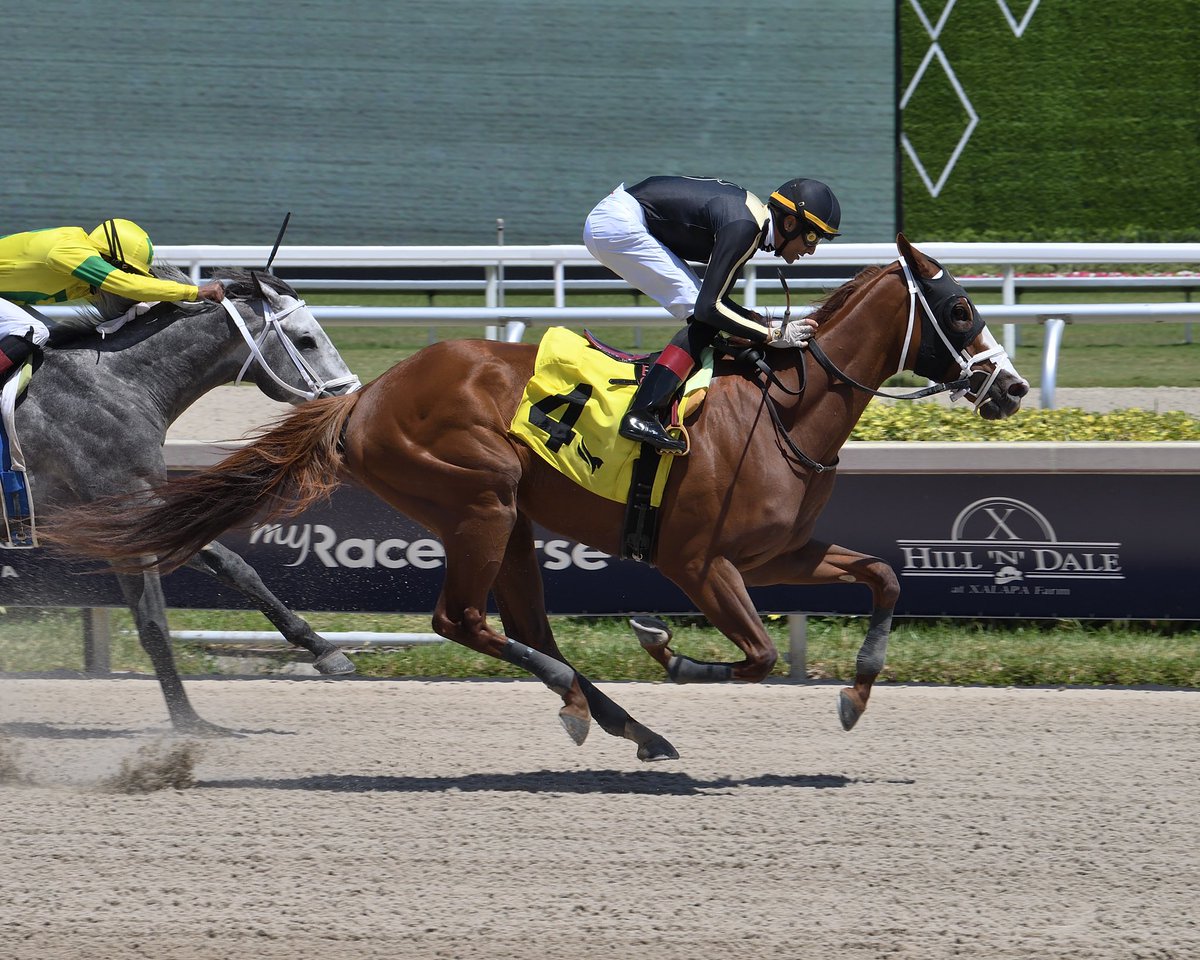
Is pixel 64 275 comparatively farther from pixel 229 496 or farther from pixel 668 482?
pixel 668 482

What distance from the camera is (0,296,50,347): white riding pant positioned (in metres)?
5.37

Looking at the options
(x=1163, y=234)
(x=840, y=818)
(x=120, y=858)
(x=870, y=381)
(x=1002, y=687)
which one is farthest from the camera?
(x=1163, y=234)

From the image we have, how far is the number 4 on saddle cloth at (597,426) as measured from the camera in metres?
4.70

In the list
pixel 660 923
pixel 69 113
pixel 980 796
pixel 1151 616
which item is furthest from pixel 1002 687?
pixel 69 113

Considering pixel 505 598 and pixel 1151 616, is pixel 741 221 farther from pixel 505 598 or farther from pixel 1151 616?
pixel 1151 616

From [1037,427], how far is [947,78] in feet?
44.7

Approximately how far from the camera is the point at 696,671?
4680 millimetres

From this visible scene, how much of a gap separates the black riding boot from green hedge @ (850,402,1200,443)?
219 centimetres

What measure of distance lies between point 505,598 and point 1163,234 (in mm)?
16163

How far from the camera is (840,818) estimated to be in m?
4.36

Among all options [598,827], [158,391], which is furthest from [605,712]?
A: [158,391]

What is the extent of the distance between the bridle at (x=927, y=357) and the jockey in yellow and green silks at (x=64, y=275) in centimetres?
219

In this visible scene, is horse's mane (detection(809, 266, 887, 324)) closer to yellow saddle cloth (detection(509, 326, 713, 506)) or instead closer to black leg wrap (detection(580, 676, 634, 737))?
yellow saddle cloth (detection(509, 326, 713, 506))

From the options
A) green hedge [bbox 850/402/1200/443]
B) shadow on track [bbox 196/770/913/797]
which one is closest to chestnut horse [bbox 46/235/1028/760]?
shadow on track [bbox 196/770/913/797]
